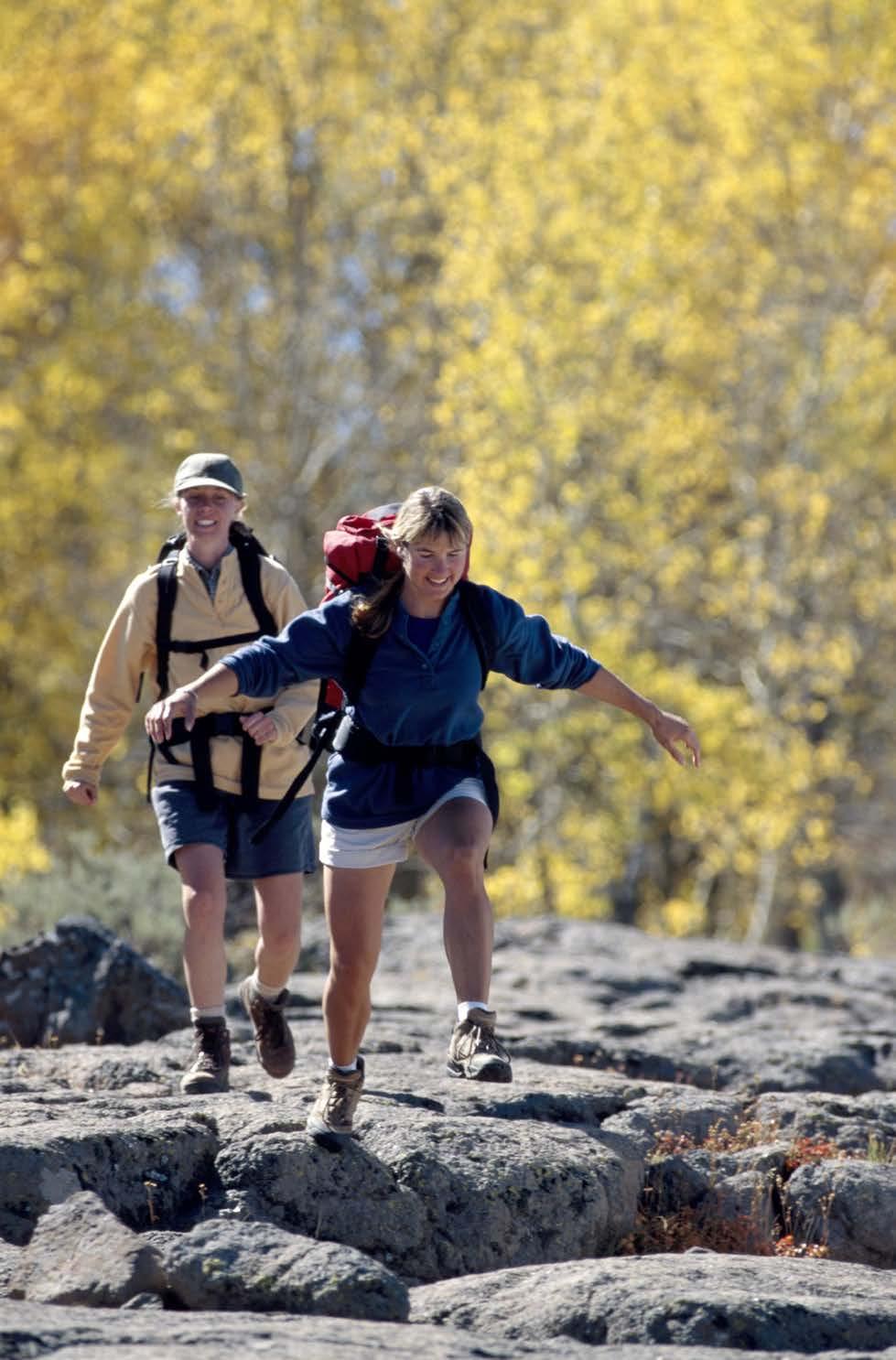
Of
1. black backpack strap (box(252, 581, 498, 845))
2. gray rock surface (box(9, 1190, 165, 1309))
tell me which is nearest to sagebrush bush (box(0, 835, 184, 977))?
black backpack strap (box(252, 581, 498, 845))

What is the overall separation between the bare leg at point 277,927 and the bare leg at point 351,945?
0.99m

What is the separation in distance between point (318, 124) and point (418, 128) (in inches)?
40.9

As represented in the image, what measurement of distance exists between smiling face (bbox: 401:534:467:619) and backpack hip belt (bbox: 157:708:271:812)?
1249 millimetres

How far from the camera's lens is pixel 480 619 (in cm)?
562

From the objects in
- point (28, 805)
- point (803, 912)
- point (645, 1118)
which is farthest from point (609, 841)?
point (645, 1118)

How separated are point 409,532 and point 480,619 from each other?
37 centimetres

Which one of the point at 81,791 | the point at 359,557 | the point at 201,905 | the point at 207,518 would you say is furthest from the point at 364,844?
the point at 207,518

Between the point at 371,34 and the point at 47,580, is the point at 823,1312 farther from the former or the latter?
the point at 371,34

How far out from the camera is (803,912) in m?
19.7

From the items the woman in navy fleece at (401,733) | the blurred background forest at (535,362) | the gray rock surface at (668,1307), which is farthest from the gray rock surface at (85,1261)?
the blurred background forest at (535,362)

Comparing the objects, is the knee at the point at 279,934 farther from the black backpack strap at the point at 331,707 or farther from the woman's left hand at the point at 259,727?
the woman's left hand at the point at 259,727

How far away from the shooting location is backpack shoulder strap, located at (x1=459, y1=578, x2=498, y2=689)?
5.61 m

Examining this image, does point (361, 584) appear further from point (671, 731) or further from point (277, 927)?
point (277, 927)

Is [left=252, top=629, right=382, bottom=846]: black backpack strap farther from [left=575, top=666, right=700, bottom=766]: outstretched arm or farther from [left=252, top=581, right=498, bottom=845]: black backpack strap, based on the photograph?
[left=575, top=666, right=700, bottom=766]: outstretched arm
